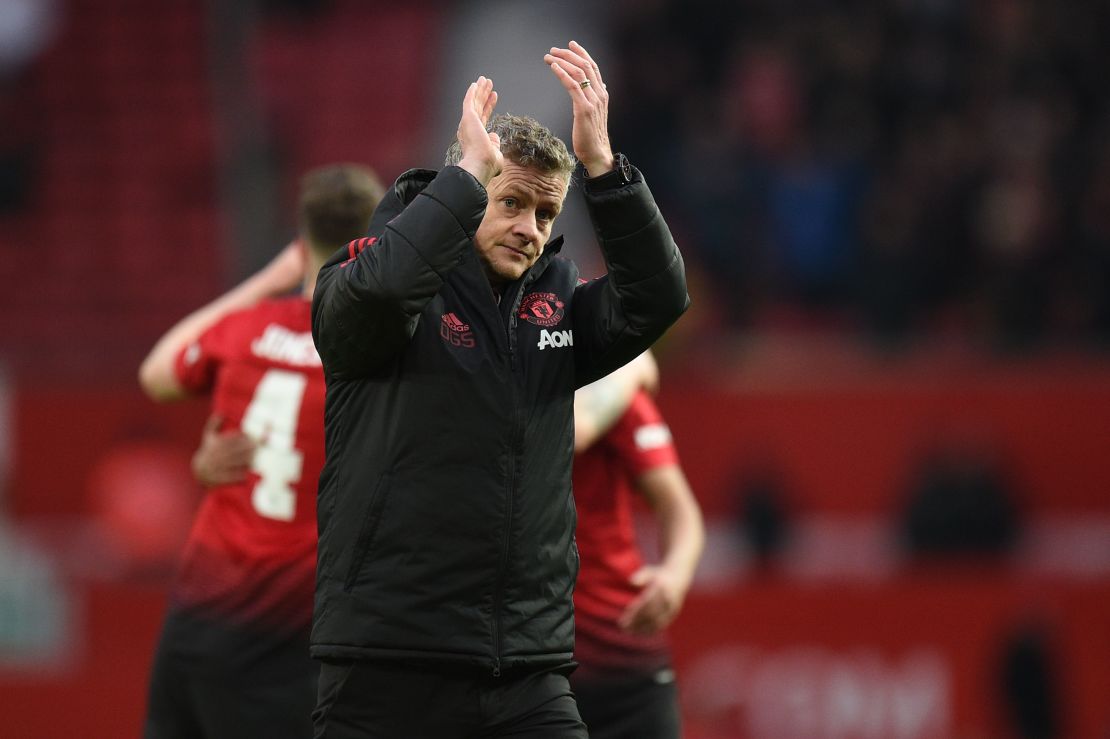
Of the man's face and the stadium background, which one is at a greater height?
the man's face

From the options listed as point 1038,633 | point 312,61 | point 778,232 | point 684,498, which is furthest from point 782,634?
point 312,61

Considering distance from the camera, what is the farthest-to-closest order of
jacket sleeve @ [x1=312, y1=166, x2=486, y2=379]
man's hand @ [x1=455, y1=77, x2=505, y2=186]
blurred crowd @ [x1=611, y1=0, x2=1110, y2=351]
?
1. blurred crowd @ [x1=611, y1=0, x2=1110, y2=351]
2. man's hand @ [x1=455, y1=77, x2=505, y2=186]
3. jacket sleeve @ [x1=312, y1=166, x2=486, y2=379]

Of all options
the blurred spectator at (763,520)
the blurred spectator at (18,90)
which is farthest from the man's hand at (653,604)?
the blurred spectator at (18,90)

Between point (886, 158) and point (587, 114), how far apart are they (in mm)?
9363

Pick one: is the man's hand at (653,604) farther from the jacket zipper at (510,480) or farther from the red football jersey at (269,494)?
the jacket zipper at (510,480)

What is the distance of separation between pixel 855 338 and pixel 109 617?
203 inches

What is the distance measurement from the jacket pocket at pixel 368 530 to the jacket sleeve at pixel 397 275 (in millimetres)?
268

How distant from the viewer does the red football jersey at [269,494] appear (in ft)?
16.4

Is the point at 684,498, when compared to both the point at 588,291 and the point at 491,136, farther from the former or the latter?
the point at 491,136

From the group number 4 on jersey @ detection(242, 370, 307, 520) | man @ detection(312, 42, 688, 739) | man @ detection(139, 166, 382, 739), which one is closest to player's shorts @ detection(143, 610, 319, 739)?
man @ detection(139, 166, 382, 739)

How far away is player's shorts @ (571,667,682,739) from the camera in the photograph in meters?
5.15

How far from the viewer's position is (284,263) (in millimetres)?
5477

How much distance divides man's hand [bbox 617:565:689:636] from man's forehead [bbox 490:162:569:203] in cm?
163

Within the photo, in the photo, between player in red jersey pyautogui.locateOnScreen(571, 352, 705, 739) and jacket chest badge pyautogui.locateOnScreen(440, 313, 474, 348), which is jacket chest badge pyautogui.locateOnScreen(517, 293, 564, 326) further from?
player in red jersey pyautogui.locateOnScreen(571, 352, 705, 739)
